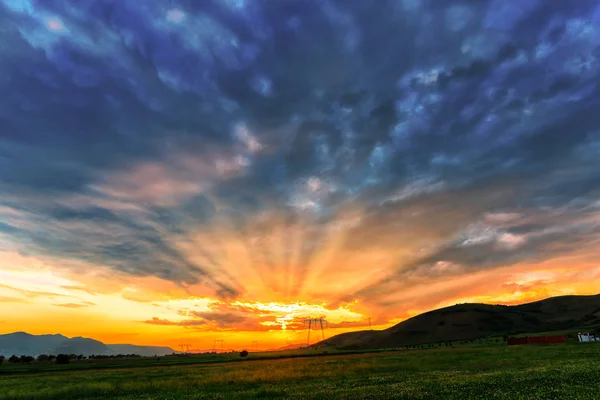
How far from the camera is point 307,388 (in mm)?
38906

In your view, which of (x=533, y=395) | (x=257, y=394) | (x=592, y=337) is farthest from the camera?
(x=592, y=337)

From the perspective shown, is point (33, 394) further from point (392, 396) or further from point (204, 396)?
point (392, 396)

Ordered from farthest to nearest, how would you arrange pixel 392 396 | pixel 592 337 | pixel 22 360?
1. pixel 22 360
2. pixel 592 337
3. pixel 392 396

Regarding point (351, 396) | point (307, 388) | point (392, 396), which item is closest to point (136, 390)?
point (307, 388)

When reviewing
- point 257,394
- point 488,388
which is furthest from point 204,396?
point 488,388

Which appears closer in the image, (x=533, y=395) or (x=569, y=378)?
(x=533, y=395)

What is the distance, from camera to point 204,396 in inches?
1507

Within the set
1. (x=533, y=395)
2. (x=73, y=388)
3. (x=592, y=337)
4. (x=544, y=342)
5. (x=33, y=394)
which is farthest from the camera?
(x=544, y=342)

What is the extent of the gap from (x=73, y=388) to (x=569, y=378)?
214 ft

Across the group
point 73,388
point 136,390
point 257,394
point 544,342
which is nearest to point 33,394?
point 73,388

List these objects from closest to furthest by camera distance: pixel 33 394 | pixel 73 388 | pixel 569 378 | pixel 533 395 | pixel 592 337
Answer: pixel 533 395 → pixel 569 378 → pixel 33 394 → pixel 73 388 → pixel 592 337

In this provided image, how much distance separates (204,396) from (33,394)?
3021cm

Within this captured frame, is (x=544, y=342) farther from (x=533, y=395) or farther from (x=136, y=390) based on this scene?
(x=136, y=390)

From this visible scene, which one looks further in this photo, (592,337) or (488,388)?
(592,337)
